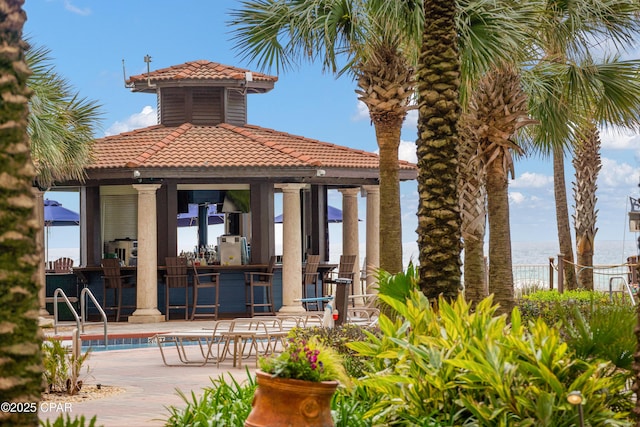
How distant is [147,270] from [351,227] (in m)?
6.57

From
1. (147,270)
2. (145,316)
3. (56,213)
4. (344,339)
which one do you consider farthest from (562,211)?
(344,339)

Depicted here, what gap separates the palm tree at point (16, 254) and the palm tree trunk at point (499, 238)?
38.8ft

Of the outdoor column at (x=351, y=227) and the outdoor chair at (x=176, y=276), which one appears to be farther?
the outdoor column at (x=351, y=227)

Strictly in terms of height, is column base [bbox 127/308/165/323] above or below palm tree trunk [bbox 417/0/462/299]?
below

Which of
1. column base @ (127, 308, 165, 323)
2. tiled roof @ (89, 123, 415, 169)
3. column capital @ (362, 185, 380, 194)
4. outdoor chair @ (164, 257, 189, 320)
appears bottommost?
column base @ (127, 308, 165, 323)

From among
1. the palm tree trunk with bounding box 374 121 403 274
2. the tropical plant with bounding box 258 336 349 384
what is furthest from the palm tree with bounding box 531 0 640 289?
the tropical plant with bounding box 258 336 349 384

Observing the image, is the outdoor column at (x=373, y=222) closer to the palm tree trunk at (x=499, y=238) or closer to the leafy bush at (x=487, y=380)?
the palm tree trunk at (x=499, y=238)

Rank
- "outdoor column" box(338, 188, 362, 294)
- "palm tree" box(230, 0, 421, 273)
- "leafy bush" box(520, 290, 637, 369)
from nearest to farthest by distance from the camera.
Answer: "leafy bush" box(520, 290, 637, 369), "palm tree" box(230, 0, 421, 273), "outdoor column" box(338, 188, 362, 294)

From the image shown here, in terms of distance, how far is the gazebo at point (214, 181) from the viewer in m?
22.2

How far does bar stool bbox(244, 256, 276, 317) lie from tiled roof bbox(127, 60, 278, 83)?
4.81 m

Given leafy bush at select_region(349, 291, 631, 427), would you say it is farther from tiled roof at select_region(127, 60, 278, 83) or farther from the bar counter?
tiled roof at select_region(127, 60, 278, 83)

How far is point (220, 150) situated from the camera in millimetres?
23234

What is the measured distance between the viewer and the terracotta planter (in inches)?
267

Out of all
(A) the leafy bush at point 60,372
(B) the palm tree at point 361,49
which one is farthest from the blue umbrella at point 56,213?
(A) the leafy bush at point 60,372
